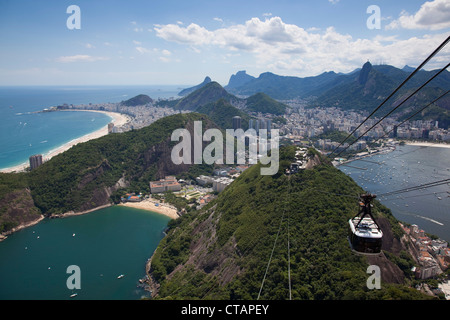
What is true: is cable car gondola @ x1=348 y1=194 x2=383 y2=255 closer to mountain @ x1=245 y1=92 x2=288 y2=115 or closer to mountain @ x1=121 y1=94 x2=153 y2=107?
mountain @ x1=245 y1=92 x2=288 y2=115

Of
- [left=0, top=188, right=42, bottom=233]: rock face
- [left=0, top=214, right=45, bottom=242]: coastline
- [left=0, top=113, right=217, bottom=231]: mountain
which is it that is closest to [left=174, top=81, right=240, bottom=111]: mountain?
[left=0, top=113, right=217, bottom=231]: mountain

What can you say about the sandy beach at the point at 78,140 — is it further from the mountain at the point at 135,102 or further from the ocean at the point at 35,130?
the mountain at the point at 135,102

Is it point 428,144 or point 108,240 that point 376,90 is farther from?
point 108,240

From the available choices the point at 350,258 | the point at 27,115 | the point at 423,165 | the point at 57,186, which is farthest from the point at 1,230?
the point at 27,115

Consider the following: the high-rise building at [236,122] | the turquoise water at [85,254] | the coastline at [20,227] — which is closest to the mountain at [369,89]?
the high-rise building at [236,122]
